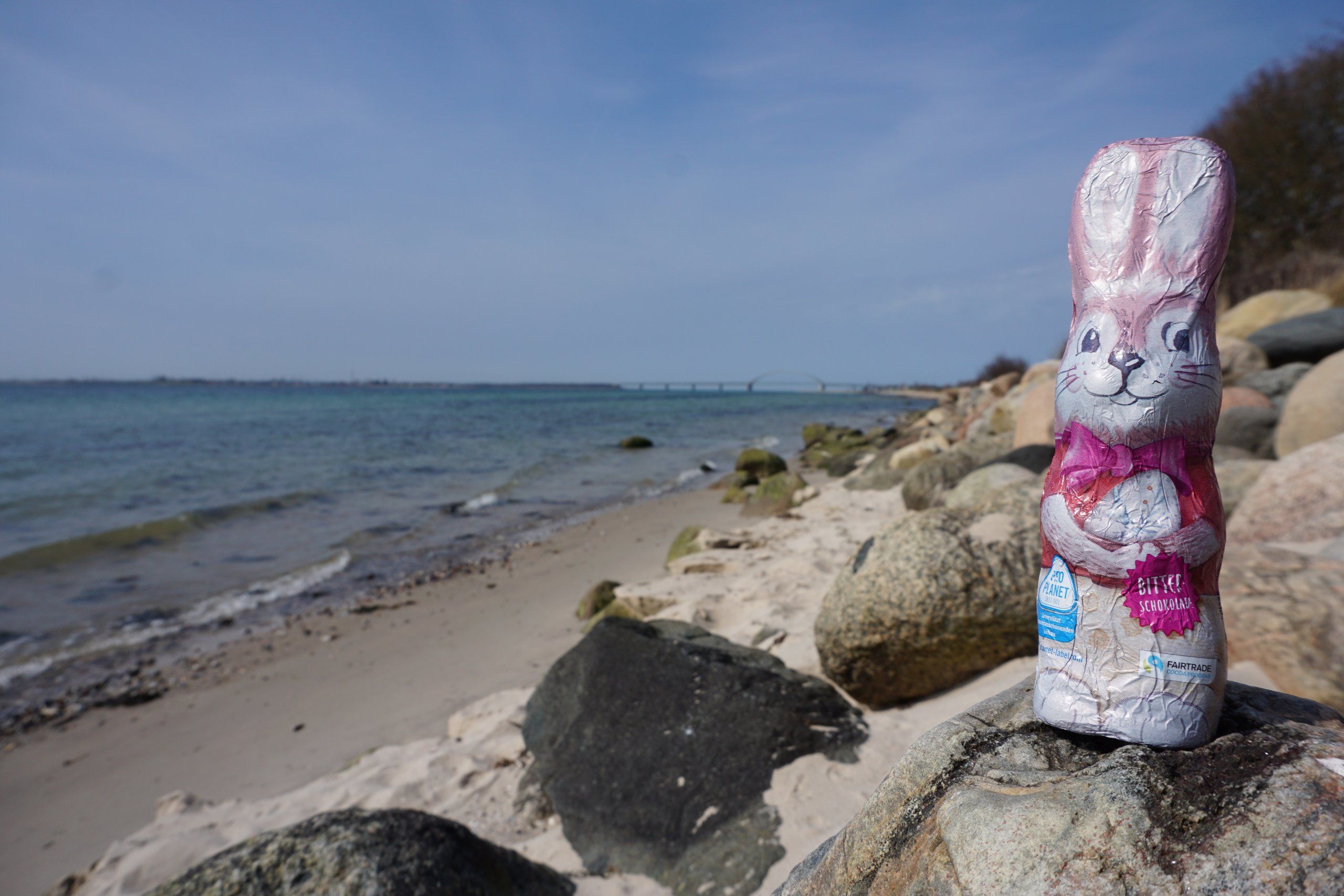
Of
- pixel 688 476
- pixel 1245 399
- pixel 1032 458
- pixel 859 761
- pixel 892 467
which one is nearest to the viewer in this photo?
pixel 859 761

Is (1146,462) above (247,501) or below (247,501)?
above

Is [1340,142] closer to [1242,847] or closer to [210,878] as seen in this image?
[1242,847]

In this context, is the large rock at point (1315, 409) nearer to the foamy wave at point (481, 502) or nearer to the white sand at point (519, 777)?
Result: the white sand at point (519, 777)

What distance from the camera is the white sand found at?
141 inches

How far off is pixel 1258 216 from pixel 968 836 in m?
25.9

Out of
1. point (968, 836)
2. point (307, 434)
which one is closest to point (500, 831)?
point (968, 836)

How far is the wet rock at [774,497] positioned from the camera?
12836 millimetres

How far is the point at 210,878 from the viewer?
263 centimetres

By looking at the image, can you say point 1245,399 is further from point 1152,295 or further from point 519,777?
point 519,777

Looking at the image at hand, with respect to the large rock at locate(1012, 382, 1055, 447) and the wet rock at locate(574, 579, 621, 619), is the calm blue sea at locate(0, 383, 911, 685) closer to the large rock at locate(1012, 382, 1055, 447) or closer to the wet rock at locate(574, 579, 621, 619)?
the wet rock at locate(574, 579, 621, 619)

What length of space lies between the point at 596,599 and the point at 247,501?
1050 cm

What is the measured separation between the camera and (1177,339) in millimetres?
1816

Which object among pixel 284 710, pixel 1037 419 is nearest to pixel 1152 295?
pixel 284 710

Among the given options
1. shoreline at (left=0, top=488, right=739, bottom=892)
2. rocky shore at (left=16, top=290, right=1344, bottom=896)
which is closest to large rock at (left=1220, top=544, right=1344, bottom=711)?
rocky shore at (left=16, top=290, right=1344, bottom=896)
